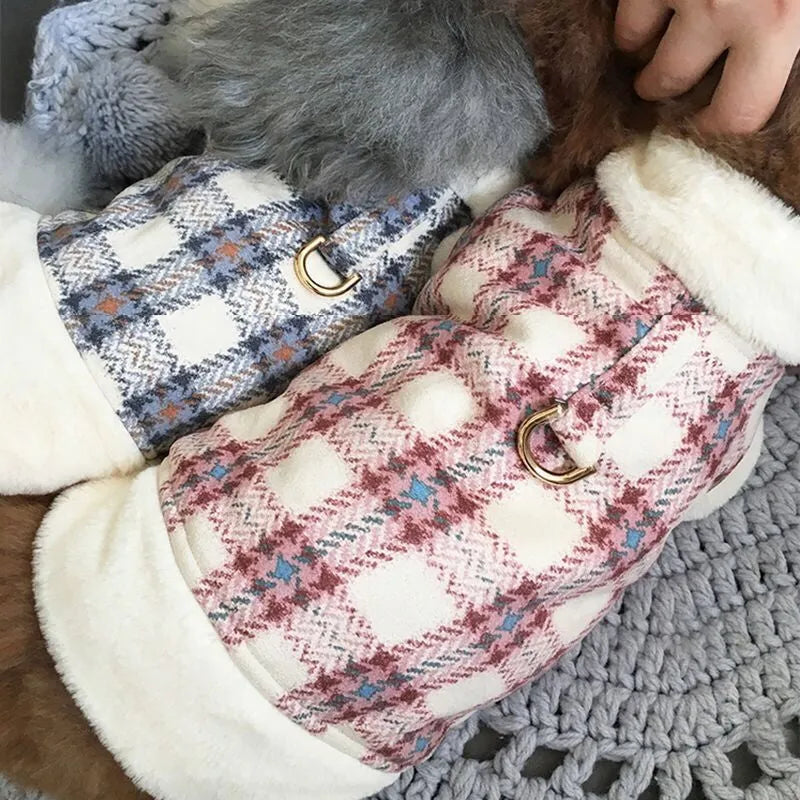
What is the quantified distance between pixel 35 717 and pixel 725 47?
18.0 inches

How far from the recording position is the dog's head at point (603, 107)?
465 millimetres

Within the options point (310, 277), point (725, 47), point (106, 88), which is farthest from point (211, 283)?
point (725, 47)

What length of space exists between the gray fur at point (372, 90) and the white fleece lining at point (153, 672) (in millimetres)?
200

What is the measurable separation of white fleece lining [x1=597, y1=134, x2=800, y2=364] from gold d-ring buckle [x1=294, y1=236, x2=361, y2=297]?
0.16 m

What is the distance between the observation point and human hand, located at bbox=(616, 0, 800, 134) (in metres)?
0.46

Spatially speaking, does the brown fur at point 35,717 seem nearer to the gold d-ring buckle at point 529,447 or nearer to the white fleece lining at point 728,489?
the gold d-ring buckle at point 529,447

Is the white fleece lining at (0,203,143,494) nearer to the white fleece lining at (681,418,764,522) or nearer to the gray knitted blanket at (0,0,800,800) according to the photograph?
the gray knitted blanket at (0,0,800,800)

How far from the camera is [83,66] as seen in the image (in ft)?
1.99

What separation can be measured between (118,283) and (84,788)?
0.25 m

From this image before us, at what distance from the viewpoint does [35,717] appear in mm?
446

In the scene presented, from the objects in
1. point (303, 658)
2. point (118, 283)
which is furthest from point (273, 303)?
point (303, 658)

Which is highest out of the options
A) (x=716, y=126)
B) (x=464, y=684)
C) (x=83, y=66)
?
(x=716, y=126)

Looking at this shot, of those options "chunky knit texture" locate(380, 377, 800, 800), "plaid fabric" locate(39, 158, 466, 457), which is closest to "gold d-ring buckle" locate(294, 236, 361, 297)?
"plaid fabric" locate(39, 158, 466, 457)

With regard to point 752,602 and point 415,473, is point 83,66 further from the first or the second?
point 752,602
